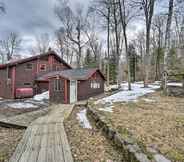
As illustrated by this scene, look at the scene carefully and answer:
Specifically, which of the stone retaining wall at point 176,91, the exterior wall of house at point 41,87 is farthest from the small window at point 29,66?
the stone retaining wall at point 176,91

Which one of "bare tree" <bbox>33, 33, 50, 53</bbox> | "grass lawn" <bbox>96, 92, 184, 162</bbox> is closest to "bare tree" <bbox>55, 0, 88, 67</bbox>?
"bare tree" <bbox>33, 33, 50, 53</bbox>

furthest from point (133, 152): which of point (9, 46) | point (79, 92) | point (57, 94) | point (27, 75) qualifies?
point (9, 46)

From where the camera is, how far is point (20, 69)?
21.3m

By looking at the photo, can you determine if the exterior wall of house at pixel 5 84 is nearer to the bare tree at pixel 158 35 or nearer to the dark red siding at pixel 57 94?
the dark red siding at pixel 57 94

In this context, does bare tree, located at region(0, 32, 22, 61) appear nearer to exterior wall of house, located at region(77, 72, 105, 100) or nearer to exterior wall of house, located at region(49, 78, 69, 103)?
exterior wall of house, located at region(49, 78, 69, 103)

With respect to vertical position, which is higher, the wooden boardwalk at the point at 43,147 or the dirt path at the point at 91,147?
the wooden boardwalk at the point at 43,147

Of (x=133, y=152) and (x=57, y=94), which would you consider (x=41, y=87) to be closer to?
(x=57, y=94)

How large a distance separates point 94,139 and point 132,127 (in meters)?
1.28

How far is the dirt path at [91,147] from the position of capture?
4246 millimetres

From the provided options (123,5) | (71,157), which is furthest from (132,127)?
(123,5)

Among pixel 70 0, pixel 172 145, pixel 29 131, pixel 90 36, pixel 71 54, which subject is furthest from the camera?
pixel 71 54

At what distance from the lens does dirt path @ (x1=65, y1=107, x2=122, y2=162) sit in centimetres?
425

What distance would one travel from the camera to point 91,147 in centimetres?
493

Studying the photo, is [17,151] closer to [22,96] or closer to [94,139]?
[94,139]
